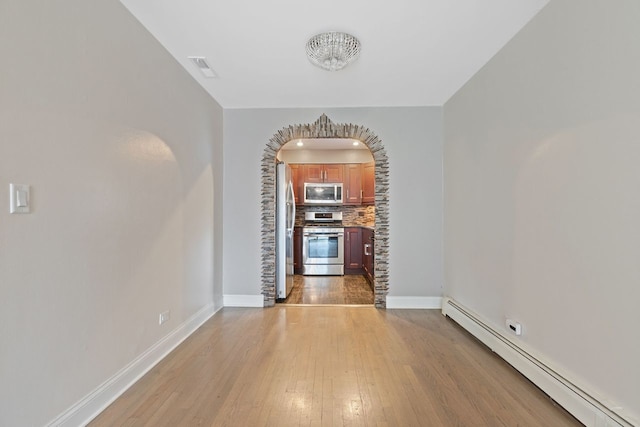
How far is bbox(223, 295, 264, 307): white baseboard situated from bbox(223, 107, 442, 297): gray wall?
0.05 m

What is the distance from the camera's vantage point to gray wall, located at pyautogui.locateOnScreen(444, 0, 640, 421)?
4.80 feet

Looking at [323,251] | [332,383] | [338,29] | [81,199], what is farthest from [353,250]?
[81,199]

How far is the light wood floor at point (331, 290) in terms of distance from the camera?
429cm

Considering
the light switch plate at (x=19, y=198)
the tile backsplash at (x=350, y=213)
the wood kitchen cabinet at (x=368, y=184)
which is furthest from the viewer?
the tile backsplash at (x=350, y=213)

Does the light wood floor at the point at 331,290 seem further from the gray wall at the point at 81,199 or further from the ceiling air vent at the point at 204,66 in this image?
the ceiling air vent at the point at 204,66

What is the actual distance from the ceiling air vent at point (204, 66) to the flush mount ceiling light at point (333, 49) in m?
0.93

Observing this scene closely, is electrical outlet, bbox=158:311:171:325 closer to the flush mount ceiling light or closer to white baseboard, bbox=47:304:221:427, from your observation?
white baseboard, bbox=47:304:221:427

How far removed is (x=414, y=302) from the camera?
3811 mm

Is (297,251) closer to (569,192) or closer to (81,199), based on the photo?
(81,199)

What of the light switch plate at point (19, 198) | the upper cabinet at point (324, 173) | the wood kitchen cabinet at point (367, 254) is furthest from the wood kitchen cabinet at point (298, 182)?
the light switch plate at point (19, 198)

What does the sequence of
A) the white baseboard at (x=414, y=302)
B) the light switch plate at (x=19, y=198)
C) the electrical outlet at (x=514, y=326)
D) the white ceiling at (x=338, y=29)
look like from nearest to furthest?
the light switch plate at (x=19, y=198)
the white ceiling at (x=338, y=29)
the electrical outlet at (x=514, y=326)
the white baseboard at (x=414, y=302)

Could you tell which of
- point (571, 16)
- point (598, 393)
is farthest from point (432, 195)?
point (598, 393)

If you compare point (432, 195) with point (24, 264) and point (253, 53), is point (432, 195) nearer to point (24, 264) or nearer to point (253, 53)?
point (253, 53)

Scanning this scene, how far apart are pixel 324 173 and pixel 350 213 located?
3.35 feet
